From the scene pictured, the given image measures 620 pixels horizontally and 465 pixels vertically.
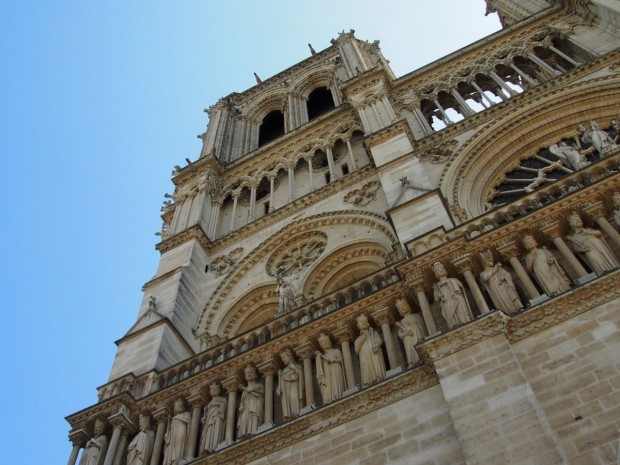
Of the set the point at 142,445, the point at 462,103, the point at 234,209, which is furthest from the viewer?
the point at 234,209

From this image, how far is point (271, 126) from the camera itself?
27.4 m

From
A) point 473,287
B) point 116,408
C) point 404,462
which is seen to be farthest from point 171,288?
point 404,462

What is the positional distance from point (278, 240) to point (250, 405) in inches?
261

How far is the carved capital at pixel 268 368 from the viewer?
10.5 meters

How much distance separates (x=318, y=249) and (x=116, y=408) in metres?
5.79

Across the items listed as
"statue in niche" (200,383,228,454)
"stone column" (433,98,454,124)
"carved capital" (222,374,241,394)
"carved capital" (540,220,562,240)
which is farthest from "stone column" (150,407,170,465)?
"stone column" (433,98,454,124)

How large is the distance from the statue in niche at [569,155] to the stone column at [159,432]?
8.20 meters

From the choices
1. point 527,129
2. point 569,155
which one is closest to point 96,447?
point 569,155

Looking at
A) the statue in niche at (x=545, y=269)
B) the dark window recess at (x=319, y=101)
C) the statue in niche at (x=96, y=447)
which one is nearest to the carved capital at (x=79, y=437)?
the statue in niche at (x=96, y=447)

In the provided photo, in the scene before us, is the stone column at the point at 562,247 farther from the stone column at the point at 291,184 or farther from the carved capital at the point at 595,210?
the stone column at the point at 291,184

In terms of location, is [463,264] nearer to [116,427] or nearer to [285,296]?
[285,296]

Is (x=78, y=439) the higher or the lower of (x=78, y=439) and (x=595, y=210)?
the lower

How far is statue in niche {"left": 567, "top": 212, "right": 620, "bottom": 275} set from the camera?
890 centimetres

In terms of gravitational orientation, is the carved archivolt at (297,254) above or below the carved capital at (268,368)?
above
